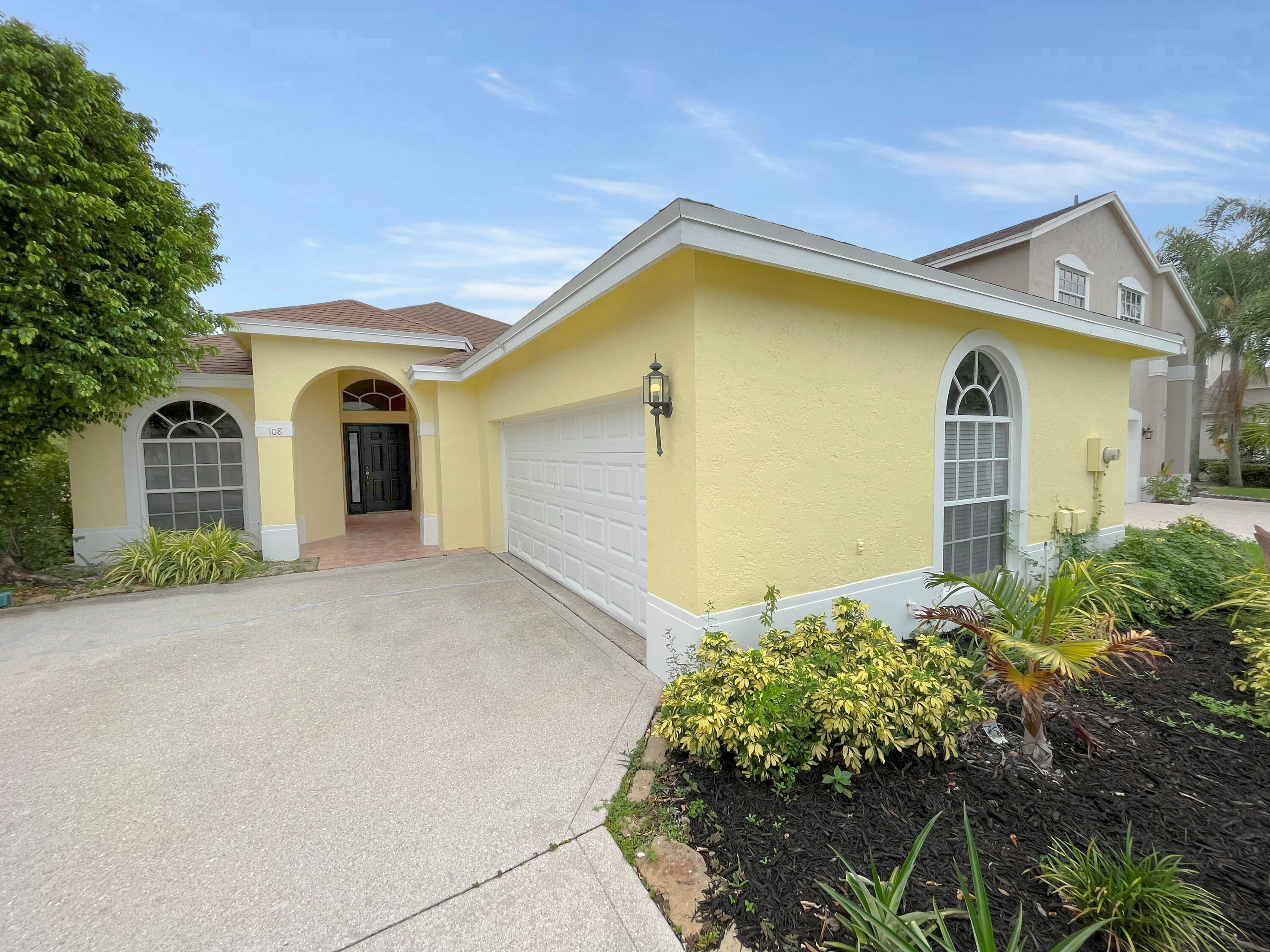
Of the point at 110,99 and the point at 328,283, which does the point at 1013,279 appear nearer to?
the point at 110,99

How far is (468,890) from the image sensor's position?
7.23 ft

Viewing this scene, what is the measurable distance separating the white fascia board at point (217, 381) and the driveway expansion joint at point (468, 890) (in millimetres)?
9158

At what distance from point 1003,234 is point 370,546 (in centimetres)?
1498

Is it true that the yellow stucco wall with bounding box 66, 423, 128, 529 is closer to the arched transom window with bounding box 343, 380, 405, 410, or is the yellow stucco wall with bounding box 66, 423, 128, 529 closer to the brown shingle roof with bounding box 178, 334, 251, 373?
the brown shingle roof with bounding box 178, 334, 251, 373

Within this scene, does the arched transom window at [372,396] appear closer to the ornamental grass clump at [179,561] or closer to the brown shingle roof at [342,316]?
the brown shingle roof at [342,316]

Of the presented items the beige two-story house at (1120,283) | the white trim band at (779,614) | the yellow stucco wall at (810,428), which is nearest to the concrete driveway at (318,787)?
the white trim band at (779,614)

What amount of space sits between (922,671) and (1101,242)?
15.2 m

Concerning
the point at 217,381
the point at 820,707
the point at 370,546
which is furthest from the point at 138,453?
the point at 820,707

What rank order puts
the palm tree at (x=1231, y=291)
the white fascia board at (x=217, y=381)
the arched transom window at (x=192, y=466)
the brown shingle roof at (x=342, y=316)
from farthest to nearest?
1. the palm tree at (x=1231, y=291)
2. the arched transom window at (x=192, y=466)
3. the white fascia board at (x=217, y=381)
4. the brown shingle roof at (x=342, y=316)

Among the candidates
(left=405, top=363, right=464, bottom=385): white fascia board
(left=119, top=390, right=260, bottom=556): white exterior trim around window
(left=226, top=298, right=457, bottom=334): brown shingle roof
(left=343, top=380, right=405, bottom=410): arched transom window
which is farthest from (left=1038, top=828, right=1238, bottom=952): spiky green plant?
(left=343, top=380, right=405, bottom=410): arched transom window

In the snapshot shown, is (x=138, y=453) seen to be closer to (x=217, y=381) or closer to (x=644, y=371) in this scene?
(x=217, y=381)

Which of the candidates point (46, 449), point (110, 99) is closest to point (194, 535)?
point (46, 449)

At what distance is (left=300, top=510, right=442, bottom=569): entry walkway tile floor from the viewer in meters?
8.55

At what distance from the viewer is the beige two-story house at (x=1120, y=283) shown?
1119cm
